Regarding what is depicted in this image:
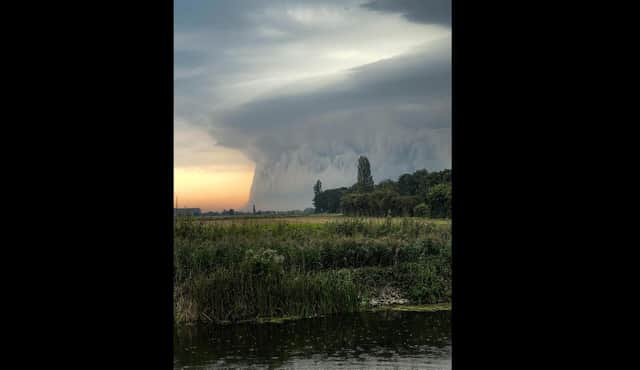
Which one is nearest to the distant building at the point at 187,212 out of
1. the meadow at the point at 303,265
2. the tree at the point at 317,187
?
the meadow at the point at 303,265

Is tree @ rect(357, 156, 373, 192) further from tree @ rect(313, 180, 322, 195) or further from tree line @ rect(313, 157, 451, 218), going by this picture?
tree @ rect(313, 180, 322, 195)

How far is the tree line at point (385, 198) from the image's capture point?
8.41 meters

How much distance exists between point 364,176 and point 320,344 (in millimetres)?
2982

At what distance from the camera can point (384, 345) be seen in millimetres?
6285

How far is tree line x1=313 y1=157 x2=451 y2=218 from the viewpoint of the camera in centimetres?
841

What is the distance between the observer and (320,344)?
6.12m

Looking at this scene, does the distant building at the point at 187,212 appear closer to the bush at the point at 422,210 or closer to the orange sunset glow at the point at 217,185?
the orange sunset glow at the point at 217,185

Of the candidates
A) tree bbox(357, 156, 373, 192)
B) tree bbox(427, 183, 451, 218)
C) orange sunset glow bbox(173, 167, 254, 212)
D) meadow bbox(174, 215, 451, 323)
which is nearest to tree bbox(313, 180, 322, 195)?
meadow bbox(174, 215, 451, 323)

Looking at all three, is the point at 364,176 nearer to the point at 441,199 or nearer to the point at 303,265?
the point at 441,199

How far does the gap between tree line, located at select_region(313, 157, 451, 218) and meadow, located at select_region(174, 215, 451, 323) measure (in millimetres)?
286

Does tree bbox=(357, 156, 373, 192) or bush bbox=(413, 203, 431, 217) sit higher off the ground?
tree bbox=(357, 156, 373, 192)
